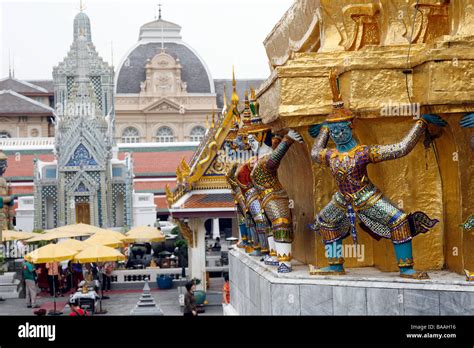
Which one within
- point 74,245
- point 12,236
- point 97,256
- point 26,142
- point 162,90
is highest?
point 162,90

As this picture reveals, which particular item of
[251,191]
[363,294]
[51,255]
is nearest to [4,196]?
[51,255]

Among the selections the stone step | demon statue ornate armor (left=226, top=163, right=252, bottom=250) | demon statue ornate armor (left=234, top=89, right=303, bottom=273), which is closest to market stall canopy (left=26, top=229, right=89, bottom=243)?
the stone step

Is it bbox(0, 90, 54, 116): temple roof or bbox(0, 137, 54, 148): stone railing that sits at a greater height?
bbox(0, 90, 54, 116): temple roof

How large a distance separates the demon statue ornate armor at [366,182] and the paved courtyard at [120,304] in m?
11.5

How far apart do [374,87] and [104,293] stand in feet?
58.5

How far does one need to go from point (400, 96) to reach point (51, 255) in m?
14.0

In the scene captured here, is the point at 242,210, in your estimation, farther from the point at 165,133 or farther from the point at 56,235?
the point at 165,133

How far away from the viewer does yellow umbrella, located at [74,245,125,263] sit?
20281mm

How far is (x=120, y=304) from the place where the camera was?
22000 millimetres

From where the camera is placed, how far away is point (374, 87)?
7898 mm

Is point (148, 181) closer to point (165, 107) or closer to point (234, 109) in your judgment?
point (165, 107)

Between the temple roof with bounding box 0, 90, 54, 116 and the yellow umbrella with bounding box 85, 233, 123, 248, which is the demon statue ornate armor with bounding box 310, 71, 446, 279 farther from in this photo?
the temple roof with bounding box 0, 90, 54, 116

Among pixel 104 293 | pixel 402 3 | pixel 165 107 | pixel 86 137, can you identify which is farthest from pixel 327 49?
pixel 165 107

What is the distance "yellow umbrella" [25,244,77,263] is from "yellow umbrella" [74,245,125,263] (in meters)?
0.31
